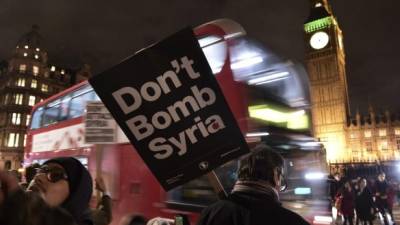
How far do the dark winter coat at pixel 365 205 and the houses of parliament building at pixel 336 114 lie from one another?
153 feet

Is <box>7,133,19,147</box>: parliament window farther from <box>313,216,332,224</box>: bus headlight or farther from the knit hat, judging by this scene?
the knit hat

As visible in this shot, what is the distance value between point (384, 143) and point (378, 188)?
5112 centimetres

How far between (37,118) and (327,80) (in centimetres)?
6054

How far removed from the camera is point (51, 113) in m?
10.6

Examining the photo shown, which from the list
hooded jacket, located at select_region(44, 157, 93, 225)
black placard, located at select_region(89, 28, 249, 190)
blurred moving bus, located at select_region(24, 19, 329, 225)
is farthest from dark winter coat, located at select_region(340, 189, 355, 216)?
hooded jacket, located at select_region(44, 157, 93, 225)

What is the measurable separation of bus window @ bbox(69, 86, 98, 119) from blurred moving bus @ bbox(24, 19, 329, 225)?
1.70m

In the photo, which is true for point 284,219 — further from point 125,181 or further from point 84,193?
point 125,181

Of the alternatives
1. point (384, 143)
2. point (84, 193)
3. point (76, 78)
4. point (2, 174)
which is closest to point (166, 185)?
point (84, 193)

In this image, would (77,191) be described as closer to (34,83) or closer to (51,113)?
(51,113)

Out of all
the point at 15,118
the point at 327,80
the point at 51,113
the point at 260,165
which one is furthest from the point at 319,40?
the point at 260,165

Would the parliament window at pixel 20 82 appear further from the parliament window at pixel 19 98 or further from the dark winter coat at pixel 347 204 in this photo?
the dark winter coat at pixel 347 204

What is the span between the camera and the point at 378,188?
35.7 feet

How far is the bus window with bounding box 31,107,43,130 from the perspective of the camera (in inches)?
444

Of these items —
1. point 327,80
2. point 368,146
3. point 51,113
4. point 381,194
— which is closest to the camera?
point 51,113
